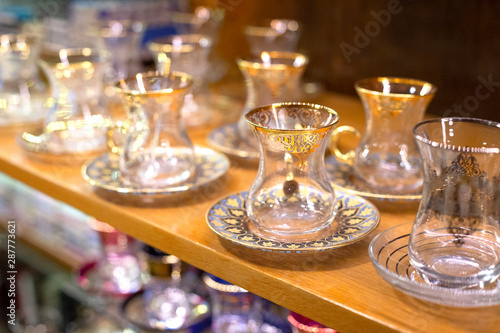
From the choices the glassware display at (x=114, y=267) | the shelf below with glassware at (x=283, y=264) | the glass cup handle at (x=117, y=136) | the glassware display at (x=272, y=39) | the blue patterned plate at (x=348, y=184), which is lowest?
the glassware display at (x=114, y=267)

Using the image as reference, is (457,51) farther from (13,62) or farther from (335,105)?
(13,62)

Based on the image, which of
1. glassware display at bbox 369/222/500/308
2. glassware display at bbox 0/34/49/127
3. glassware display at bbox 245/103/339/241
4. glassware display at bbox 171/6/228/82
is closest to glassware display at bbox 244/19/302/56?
glassware display at bbox 171/6/228/82

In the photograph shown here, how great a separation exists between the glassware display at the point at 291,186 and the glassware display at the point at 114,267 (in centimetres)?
55

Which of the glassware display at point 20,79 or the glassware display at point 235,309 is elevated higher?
the glassware display at point 20,79

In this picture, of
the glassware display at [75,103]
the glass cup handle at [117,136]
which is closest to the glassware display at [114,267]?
the glassware display at [75,103]

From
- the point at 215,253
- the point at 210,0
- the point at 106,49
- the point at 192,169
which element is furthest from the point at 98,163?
the point at 210,0

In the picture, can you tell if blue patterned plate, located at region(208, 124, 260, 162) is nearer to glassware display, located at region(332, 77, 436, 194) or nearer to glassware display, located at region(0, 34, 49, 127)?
glassware display, located at region(332, 77, 436, 194)

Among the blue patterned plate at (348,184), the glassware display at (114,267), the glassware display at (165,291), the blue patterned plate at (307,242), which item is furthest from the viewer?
the glassware display at (114,267)

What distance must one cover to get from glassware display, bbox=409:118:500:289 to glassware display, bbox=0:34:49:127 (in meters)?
0.82

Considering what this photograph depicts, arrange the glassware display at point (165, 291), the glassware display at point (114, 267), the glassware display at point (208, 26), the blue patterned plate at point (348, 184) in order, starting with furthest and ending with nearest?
1. the glassware display at point (208, 26)
2. the glassware display at point (114, 267)
3. the glassware display at point (165, 291)
4. the blue patterned plate at point (348, 184)

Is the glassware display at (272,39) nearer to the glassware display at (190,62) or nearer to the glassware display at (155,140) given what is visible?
the glassware display at (190,62)

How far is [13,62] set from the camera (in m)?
1.20

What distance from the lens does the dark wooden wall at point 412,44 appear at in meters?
1.13

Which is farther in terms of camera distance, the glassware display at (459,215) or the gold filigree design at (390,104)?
the gold filigree design at (390,104)
